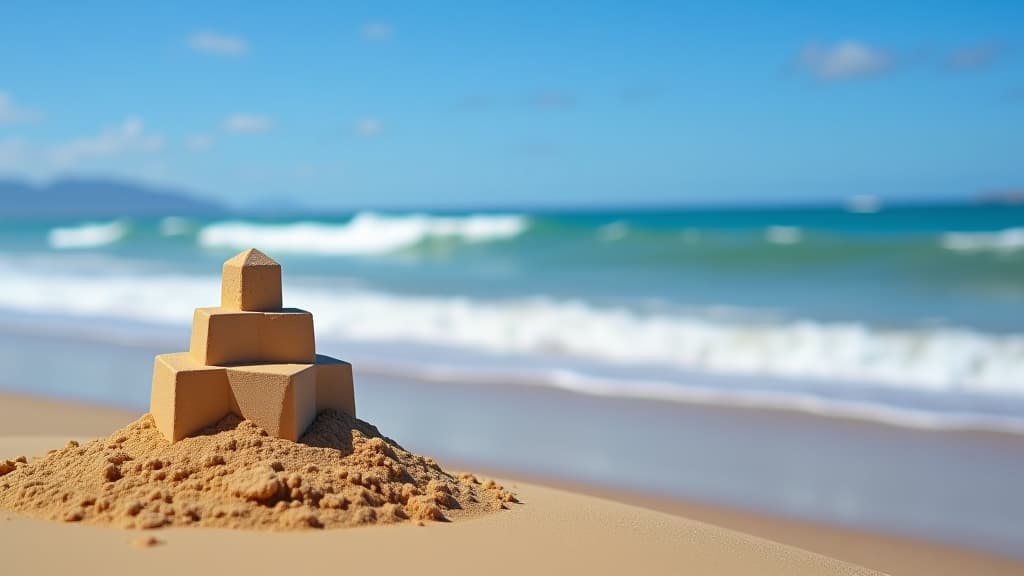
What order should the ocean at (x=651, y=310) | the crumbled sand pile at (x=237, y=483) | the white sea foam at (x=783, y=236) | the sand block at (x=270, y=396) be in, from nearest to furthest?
the crumbled sand pile at (x=237, y=483) < the sand block at (x=270, y=396) < the ocean at (x=651, y=310) < the white sea foam at (x=783, y=236)

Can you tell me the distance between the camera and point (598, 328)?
13023mm

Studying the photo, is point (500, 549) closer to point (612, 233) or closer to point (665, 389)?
point (665, 389)

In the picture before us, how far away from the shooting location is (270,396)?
4.00 metres

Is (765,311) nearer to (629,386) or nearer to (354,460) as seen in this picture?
(629,386)

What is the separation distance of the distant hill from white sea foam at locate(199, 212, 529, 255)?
65.2 meters

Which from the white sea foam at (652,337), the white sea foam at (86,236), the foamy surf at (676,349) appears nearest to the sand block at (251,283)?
the foamy surf at (676,349)

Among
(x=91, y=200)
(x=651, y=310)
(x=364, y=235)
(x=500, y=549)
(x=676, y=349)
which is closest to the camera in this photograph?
(x=500, y=549)

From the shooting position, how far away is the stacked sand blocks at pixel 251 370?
4.00 metres

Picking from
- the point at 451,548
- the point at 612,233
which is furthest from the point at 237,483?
the point at 612,233

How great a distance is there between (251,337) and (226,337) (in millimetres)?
106

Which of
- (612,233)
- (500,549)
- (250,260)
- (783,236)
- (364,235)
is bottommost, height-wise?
(500,549)

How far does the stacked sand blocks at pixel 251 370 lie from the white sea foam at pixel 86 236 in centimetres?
3352

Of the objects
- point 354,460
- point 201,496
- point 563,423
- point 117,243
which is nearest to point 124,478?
point 201,496

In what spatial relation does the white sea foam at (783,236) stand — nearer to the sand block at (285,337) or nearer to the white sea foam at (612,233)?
the white sea foam at (612,233)
